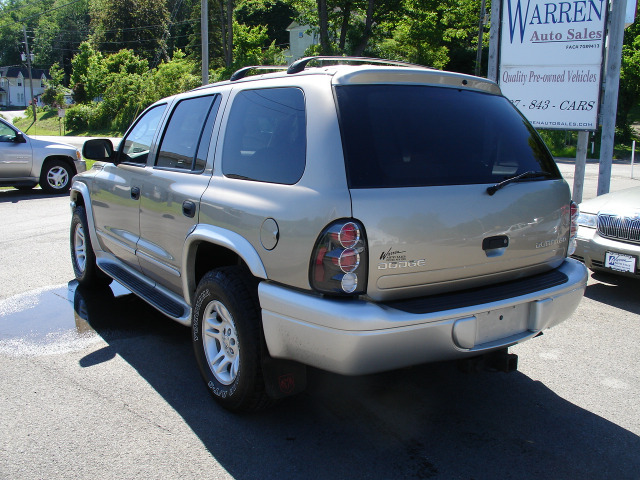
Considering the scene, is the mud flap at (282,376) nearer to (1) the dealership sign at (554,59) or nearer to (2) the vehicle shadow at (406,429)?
(2) the vehicle shadow at (406,429)

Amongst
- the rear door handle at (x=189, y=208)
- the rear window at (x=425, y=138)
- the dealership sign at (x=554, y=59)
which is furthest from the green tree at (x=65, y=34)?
the rear window at (x=425, y=138)

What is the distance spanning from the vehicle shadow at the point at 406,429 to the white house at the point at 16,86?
117m

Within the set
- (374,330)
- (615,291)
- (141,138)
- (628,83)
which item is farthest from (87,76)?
(374,330)

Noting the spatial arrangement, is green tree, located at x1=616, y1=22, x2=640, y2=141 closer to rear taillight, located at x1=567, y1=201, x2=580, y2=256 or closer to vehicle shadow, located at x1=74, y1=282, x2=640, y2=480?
rear taillight, located at x1=567, y1=201, x2=580, y2=256

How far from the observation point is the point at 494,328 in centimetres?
306

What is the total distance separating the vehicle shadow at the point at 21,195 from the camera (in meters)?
12.3

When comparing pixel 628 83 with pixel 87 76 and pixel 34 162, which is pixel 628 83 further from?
pixel 87 76

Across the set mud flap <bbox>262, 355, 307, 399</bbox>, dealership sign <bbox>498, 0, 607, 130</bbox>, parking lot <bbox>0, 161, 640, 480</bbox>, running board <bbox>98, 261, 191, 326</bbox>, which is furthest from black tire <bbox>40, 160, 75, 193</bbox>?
mud flap <bbox>262, 355, 307, 399</bbox>

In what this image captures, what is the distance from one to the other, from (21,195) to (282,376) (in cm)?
1166

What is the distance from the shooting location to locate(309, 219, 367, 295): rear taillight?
2.78 metres

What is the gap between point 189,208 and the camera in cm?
372

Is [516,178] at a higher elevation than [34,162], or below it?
higher

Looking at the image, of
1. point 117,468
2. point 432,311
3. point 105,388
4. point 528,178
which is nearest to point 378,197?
point 432,311

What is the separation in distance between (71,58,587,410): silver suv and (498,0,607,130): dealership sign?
17.8 ft
